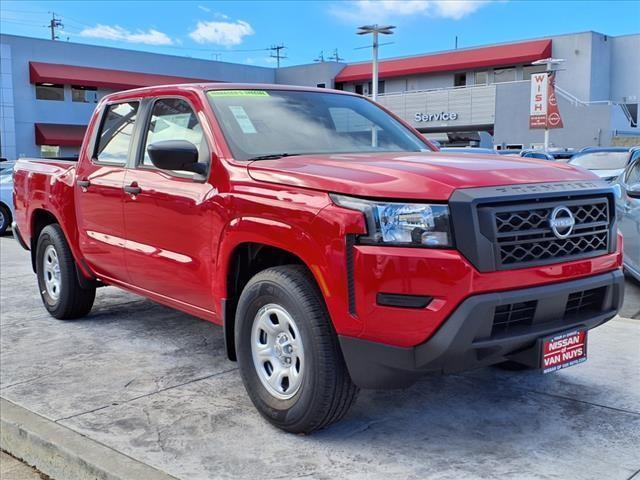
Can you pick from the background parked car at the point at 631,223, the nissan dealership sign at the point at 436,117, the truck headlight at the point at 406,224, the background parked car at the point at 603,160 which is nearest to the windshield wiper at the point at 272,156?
the truck headlight at the point at 406,224

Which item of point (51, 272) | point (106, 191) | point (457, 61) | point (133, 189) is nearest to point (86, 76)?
point (457, 61)

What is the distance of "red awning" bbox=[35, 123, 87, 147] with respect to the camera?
38156mm

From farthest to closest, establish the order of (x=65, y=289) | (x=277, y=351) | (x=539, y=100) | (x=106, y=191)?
1. (x=539, y=100)
2. (x=65, y=289)
3. (x=106, y=191)
4. (x=277, y=351)

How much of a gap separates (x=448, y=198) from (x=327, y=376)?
A: 1032 mm

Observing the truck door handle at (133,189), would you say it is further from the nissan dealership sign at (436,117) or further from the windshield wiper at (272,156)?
the nissan dealership sign at (436,117)

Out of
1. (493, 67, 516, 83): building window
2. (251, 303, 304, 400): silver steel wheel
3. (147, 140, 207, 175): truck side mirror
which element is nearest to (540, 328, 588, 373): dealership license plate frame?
(251, 303, 304, 400): silver steel wheel

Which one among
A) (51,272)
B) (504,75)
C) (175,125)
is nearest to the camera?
(175,125)

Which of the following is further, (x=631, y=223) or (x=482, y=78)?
(x=482, y=78)

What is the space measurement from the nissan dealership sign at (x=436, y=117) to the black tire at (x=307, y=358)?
40645 mm

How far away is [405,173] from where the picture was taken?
3.18 metres

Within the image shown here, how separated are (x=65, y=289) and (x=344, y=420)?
3.24m

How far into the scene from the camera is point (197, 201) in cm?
406

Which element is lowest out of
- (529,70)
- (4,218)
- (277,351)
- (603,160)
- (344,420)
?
(344,420)

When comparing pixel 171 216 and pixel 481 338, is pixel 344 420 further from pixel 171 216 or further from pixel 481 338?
pixel 171 216
